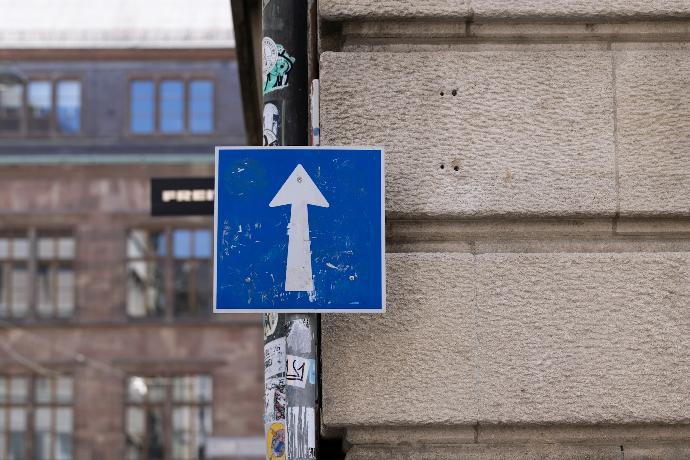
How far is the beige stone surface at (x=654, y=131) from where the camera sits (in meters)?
4.82

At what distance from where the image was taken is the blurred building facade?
32656 millimetres

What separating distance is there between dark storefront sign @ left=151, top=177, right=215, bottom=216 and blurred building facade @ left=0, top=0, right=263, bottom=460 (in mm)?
24567

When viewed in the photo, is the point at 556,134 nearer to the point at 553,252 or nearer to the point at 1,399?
the point at 553,252

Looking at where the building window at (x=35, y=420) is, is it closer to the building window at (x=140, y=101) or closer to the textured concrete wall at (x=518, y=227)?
the building window at (x=140, y=101)

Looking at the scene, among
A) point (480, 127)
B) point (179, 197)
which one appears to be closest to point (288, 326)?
point (480, 127)

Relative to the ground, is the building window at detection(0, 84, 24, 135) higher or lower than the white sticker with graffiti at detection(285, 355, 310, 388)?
higher

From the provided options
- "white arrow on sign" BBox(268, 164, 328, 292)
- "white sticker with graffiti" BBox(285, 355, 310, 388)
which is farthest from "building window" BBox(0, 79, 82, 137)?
"white sticker with graffiti" BBox(285, 355, 310, 388)

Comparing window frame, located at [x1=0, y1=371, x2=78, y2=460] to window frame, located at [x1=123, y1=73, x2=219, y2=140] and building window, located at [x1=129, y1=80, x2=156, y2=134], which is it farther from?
building window, located at [x1=129, y1=80, x2=156, y2=134]

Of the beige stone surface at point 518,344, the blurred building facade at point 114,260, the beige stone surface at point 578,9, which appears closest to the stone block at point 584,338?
the beige stone surface at point 518,344

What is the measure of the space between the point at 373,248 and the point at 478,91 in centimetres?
95

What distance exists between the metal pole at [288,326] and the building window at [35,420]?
2956 cm

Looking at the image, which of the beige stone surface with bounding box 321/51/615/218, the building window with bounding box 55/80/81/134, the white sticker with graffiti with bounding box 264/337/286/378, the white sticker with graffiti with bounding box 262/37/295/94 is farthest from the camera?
the building window with bounding box 55/80/81/134

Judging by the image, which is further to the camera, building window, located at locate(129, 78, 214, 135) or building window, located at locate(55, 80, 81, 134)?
building window, located at locate(55, 80, 81, 134)

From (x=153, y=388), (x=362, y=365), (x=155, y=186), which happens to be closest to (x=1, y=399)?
(x=153, y=388)
